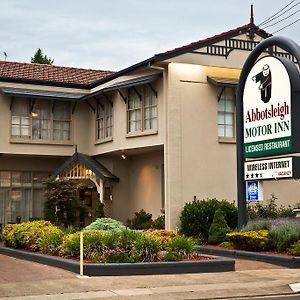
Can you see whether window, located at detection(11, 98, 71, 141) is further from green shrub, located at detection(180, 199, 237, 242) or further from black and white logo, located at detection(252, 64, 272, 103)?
black and white logo, located at detection(252, 64, 272, 103)

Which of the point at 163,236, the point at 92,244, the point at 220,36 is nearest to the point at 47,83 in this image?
the point at 220,36

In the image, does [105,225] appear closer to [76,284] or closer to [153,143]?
[76,284]

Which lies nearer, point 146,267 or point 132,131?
point 146,267

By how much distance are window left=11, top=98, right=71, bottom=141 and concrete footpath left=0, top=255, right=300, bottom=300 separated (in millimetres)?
13426

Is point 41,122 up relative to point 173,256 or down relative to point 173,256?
up

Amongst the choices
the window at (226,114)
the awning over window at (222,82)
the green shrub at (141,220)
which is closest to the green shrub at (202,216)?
the green shrub at (141,220)

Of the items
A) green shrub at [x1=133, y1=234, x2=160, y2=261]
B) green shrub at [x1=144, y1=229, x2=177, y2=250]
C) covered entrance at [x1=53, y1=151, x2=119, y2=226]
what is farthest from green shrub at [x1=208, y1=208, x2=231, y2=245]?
covered entrance at [x1=53, y1=151, x2=119, y2=226]

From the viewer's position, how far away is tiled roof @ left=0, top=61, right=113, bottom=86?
30209 mm

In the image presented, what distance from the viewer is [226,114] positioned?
26750 mm

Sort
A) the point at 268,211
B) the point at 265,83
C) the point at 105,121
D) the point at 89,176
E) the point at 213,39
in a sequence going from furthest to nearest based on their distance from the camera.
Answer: the point at 105,121
the point at 89,176
the point at 213,39
the point at 268,211
the point at 265,83

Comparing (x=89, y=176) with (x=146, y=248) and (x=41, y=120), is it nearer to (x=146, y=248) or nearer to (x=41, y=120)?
(x=41, y=120)

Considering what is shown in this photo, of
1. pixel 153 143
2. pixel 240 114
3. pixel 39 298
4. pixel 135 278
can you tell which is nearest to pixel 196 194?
pixel 153 143

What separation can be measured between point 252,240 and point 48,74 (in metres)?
16.2

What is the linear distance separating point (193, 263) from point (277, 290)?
9.17ft
